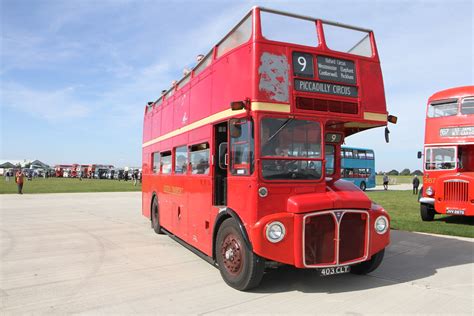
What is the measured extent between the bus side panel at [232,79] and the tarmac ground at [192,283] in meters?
2.74

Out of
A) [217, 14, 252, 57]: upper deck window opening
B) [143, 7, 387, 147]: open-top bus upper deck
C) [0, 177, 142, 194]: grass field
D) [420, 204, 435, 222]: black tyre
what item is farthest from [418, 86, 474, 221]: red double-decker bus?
[0, 177, 142, 194]: grass field

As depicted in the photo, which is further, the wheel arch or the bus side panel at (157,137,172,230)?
the bus side panel at (157,137,172,230)

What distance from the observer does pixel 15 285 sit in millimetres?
5852

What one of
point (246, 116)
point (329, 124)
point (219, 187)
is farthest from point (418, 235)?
point (246, 116)

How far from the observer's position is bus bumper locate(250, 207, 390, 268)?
508 centimetres

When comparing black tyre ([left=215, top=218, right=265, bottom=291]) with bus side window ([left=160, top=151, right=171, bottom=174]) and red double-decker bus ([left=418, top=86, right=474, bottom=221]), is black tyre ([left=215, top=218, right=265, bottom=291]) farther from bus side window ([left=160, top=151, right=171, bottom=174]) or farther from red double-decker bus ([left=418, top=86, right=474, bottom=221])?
red double-decker bus ([left=418, top=86, right=474, bottom=221])

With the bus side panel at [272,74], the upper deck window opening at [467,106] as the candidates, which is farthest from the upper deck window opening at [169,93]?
the upper deck window opening at [467,106]

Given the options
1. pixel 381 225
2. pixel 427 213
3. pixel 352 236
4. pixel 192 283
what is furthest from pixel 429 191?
pixel 192 283

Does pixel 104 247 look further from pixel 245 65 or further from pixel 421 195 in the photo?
pixel 421 195

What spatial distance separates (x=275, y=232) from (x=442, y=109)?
10.6 m

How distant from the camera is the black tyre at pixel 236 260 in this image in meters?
5.24

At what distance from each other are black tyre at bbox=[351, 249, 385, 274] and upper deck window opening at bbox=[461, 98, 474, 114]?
8577 millimetres

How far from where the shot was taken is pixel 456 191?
12.2 m

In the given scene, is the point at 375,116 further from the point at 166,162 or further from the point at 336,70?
the point at 166,162
